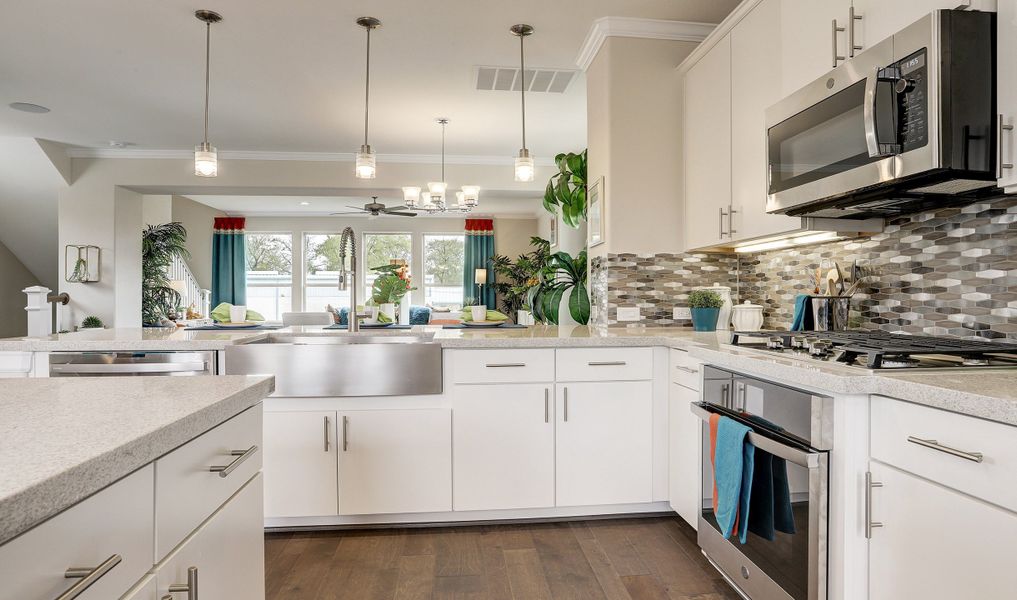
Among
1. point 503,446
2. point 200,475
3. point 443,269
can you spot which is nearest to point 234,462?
point 200,475

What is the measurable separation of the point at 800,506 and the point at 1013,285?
2.97 ft

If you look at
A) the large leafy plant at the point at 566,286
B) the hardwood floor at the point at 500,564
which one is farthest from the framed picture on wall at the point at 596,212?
the hardwood floor at the point at 500,564

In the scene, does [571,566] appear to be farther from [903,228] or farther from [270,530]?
[903,228]

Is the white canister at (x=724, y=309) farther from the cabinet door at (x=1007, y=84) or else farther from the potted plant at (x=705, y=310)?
the cabinet door at (x=1007, y=84)

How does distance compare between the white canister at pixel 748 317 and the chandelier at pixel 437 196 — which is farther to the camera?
the chandelier at pixel 437 196

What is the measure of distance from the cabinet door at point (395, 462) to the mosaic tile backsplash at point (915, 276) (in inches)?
48.3

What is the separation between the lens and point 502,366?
99.7 inches

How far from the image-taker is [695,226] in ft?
10.00

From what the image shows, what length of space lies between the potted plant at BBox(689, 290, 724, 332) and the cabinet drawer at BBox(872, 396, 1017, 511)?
4.94ft

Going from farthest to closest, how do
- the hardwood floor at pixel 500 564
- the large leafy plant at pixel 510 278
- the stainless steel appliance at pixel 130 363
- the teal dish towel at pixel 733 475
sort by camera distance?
the large leafy plant at pixel 510 278, the stainless steel appliance at pixel 130 363, the hardwood floor at pixel 500 564, the teal dish towel at pixel 733 475

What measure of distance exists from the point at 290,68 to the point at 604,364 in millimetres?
3008

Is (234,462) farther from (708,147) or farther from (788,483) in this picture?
(708,147)

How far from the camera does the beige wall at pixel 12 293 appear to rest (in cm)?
733

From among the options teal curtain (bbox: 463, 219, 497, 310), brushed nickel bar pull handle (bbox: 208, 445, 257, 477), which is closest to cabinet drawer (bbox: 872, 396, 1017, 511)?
brushed nickel bar pull handle (bbox: 208, 445, 257, 477)
